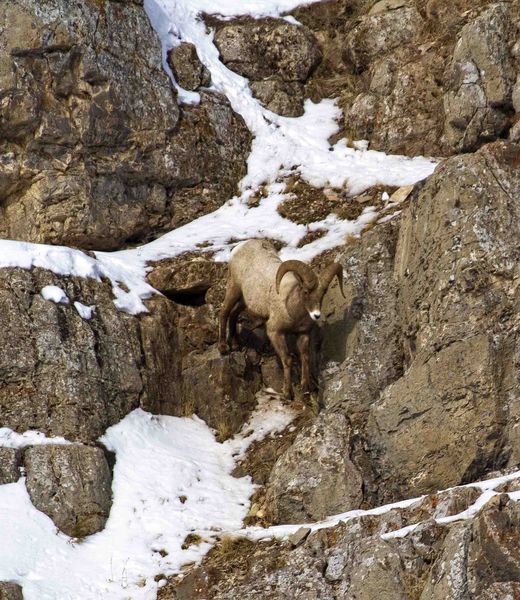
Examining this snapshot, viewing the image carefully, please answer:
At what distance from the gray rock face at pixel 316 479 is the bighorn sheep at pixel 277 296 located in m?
2.35

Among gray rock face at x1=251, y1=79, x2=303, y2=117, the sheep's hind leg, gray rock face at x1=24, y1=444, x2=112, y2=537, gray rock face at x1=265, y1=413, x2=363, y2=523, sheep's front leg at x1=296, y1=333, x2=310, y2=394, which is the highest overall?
gray rock face at x1=251, y1=79, x2=303, y2=117

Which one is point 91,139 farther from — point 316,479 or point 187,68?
point 316,479

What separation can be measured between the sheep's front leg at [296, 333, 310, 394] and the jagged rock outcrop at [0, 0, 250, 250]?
5403 millimetres

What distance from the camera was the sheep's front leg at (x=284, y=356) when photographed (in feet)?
59.4

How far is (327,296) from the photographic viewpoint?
1833 cm

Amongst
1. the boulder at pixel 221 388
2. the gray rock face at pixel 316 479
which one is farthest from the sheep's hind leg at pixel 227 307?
the gray rock face at pixel 316 479

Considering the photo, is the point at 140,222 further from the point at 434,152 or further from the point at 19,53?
the point at 434,152

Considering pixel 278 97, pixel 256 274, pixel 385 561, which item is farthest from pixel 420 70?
pixel 385 561

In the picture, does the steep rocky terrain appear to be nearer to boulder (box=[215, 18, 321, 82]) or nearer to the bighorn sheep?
boulder (box=[215, 18, 321, 82])

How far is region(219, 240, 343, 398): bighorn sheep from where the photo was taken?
17.6m

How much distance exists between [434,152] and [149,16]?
6788 mm

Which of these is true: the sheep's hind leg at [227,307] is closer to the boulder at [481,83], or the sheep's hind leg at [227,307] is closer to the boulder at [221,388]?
the boulder at [221,388]

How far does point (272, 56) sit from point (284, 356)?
10.2m

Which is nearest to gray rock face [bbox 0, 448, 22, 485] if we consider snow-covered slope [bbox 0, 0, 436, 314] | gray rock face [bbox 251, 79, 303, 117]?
snow-covered slope [bbox 0, 0, 436, 314]
